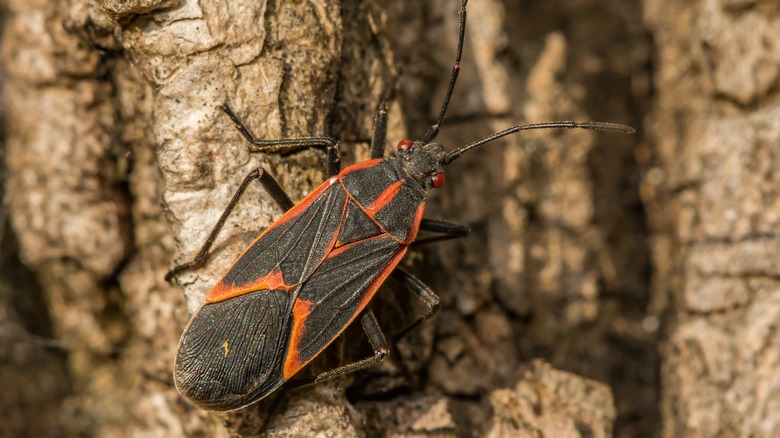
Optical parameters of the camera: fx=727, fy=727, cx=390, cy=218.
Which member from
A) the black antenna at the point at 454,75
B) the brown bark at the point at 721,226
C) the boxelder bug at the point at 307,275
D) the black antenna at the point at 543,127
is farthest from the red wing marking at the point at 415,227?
the brown bark at the point at 721,226

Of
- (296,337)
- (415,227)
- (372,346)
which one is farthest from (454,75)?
(296,337)

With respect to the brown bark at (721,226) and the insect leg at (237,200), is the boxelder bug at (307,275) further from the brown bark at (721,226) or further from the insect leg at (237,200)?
the brown bark at (721,226)

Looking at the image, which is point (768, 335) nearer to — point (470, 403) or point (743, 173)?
point (743, 173)

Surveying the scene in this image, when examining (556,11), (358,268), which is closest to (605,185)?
(556,11)

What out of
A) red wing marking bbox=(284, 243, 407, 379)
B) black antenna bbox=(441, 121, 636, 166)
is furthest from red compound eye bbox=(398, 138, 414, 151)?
red wing marking bbox=(284, 243, 407, 379)

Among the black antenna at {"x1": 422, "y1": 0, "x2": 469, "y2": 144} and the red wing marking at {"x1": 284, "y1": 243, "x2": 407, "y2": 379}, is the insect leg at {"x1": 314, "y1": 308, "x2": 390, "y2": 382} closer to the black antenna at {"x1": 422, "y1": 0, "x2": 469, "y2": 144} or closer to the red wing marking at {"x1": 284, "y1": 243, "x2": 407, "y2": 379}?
the red wing marking at {"x1": 284, "y1": 243, "x2": 407, "y2": 379}

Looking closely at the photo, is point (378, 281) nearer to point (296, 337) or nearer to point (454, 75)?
point (296, 337)

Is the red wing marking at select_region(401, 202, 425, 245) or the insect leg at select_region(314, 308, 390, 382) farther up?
the red wing marking at select_region(401, 202, 425, 245)
